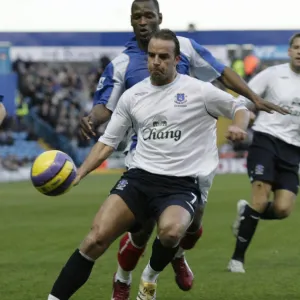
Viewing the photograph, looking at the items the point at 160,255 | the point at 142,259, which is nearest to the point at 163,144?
the point at 160,255

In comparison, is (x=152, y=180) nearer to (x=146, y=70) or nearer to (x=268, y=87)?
(x=146, y=70)

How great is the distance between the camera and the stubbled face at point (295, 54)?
9.27 metres

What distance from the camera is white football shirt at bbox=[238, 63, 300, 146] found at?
950 centimetres

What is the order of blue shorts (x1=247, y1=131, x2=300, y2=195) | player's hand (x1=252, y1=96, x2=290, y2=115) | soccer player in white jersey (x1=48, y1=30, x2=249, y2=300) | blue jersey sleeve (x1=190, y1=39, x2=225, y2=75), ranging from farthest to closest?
blue shorts (x1=247, y1=131, x2=300, y2=195) → blue jersey sleeve (x1=190, y1=39, x2=225, y2=75) → player's hand (x1=252, y1=96, x2=290, y2=115) → soccer player in white jersey (x1=48, y1=30, x2=249, y2=300)

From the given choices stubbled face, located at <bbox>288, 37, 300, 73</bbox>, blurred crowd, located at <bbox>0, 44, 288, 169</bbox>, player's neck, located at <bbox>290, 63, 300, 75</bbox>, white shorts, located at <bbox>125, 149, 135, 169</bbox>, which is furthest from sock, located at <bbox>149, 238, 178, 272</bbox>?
blurred crowd, located at <bbox>0, 44, 288, 169</bbox>

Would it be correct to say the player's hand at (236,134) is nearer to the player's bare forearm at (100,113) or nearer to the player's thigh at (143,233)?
the player's thigh at (143,233)

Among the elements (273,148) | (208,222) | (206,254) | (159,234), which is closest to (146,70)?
(159,234)

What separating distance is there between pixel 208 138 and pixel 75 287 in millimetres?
1598

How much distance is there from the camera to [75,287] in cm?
652

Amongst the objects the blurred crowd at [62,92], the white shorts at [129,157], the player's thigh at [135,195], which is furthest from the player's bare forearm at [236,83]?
the blurred crowd at [62,92]

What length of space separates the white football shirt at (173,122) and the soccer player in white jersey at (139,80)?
51 cm

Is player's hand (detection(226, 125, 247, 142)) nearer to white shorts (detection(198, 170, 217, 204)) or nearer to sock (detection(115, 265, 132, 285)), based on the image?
white shorts (detection(198, 170, 217, 204))

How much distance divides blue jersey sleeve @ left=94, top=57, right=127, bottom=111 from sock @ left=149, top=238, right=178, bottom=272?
5.16 feet

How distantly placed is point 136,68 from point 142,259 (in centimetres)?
328
